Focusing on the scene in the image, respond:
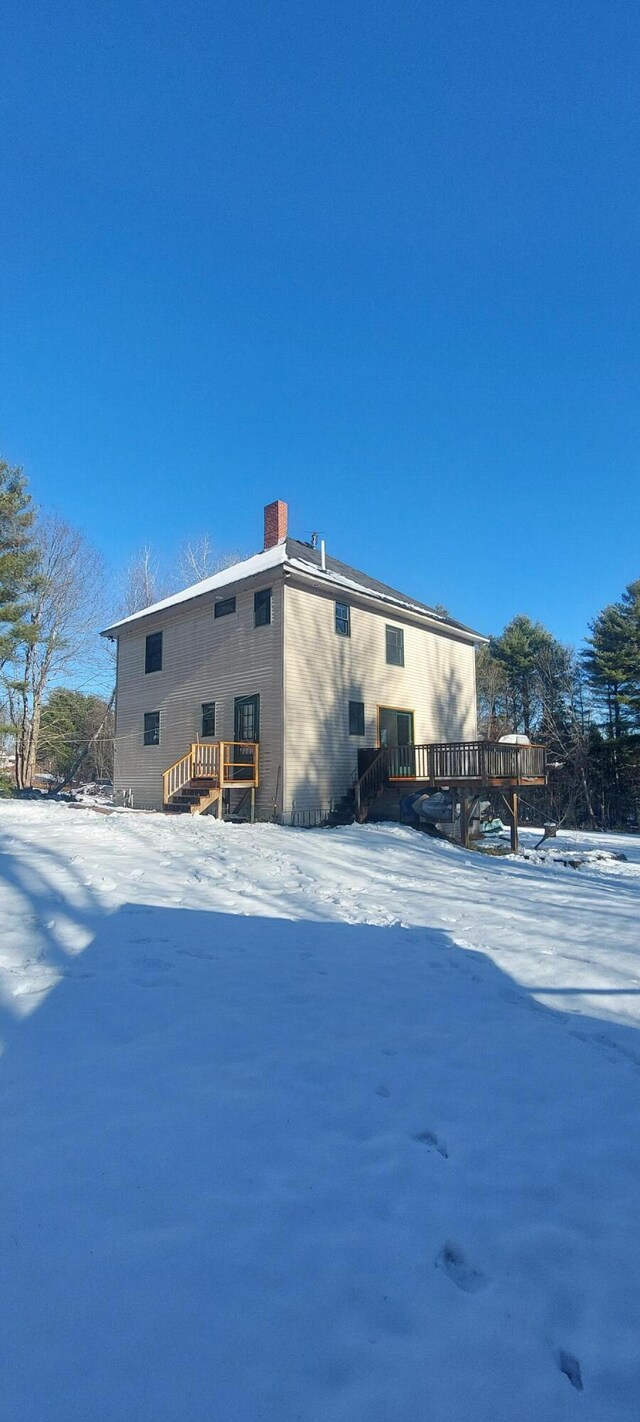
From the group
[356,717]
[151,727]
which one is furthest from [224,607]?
[151,727]

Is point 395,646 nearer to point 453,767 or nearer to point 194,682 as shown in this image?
point 453,767

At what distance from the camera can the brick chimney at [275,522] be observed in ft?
63.3

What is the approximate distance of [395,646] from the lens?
19.2 m

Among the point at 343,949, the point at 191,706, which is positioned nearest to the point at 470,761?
the point at 191,706

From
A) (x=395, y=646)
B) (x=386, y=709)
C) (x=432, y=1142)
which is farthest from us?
(x=395, y=646)

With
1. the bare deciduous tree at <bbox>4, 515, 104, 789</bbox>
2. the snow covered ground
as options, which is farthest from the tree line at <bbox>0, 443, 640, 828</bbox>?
the snow covered ground

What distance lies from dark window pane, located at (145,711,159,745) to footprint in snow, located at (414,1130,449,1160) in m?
17.3

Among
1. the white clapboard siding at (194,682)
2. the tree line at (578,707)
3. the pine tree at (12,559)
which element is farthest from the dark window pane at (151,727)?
the tree line at (578,707)

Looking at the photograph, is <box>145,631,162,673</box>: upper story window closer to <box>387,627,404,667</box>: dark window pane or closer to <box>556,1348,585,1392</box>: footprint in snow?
<box>387,627,404,667</box>: dark window pane

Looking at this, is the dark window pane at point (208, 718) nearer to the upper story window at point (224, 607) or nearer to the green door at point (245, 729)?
the green door at point (245, 729)

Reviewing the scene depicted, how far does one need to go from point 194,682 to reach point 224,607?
88.7 inches

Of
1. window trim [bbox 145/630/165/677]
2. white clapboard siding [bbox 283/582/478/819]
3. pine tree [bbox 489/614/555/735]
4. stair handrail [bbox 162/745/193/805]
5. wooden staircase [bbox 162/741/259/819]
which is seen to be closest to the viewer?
wooden staircase [bbox 162/741/259/819]

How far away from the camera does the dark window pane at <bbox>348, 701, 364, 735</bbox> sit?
57.2 feet

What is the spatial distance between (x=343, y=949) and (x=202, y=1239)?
3.33 m
